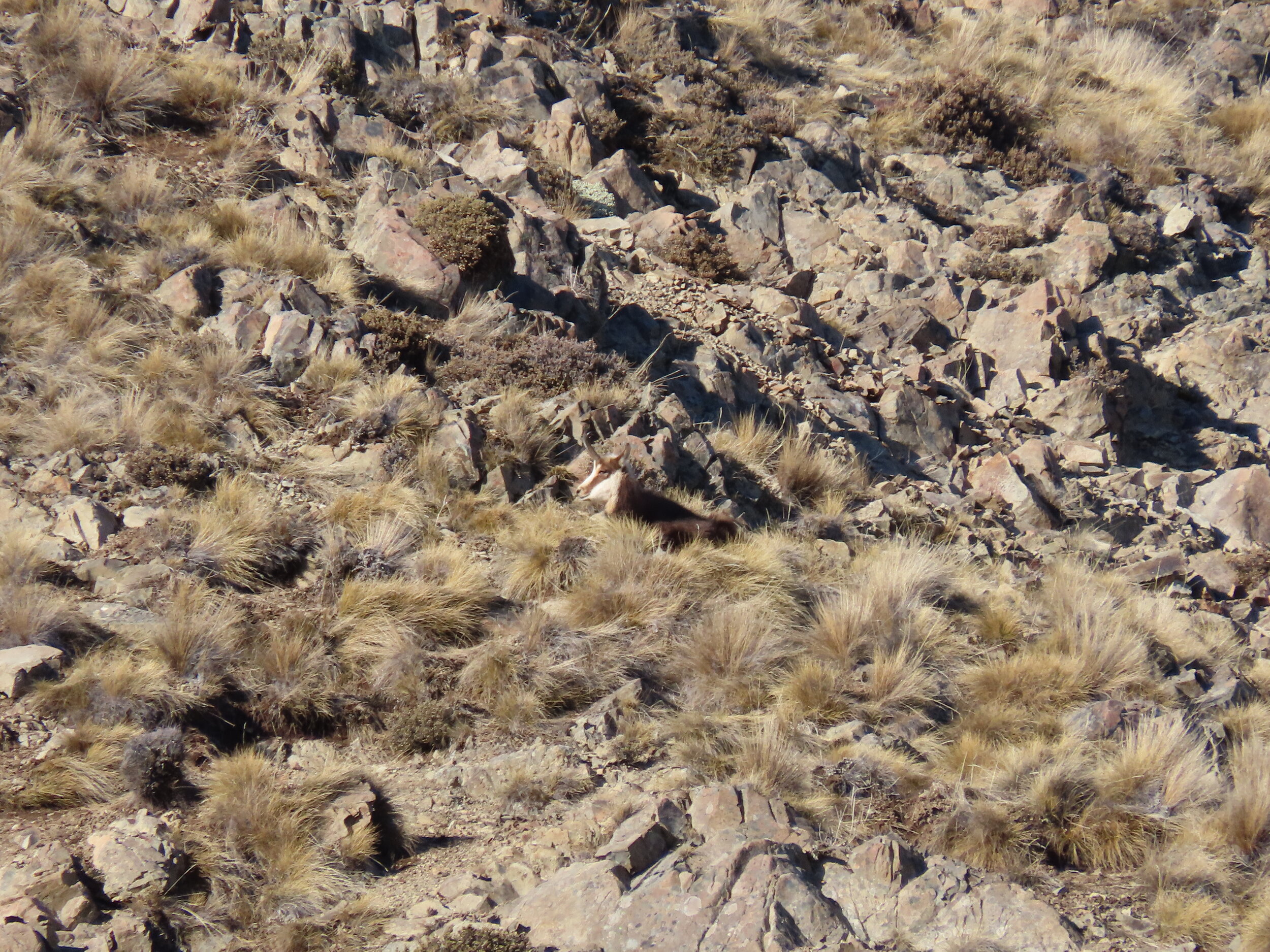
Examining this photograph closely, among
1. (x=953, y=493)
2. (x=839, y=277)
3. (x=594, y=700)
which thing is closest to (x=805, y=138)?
(x=839, y=277)

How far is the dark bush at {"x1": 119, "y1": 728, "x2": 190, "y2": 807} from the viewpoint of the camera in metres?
4.62

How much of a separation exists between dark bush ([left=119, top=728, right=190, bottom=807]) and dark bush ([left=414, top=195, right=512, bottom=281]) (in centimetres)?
520

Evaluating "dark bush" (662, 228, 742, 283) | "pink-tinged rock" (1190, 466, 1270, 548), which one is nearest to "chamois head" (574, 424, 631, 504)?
"dark bush" (662, 228, 742, 283)

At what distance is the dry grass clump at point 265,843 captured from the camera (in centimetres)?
425

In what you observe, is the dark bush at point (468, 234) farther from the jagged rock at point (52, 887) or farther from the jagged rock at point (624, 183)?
the jagged rock at point (52, 887)

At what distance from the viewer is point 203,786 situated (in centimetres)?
477

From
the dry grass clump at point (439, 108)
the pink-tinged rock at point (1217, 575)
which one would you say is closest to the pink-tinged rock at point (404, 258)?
the dry grass clump at point (439, 108)

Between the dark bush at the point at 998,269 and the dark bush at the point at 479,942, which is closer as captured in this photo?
the dark bush at the point at 479,942

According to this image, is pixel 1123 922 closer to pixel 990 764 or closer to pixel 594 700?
pixel 990 764

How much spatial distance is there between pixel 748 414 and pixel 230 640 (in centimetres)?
490

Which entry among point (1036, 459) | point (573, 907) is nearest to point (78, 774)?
point (573, 907)

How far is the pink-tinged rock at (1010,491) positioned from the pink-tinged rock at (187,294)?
6.83 m

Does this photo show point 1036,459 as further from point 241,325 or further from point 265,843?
point 265,843

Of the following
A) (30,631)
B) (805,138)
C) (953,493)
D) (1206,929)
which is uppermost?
(805,138)
